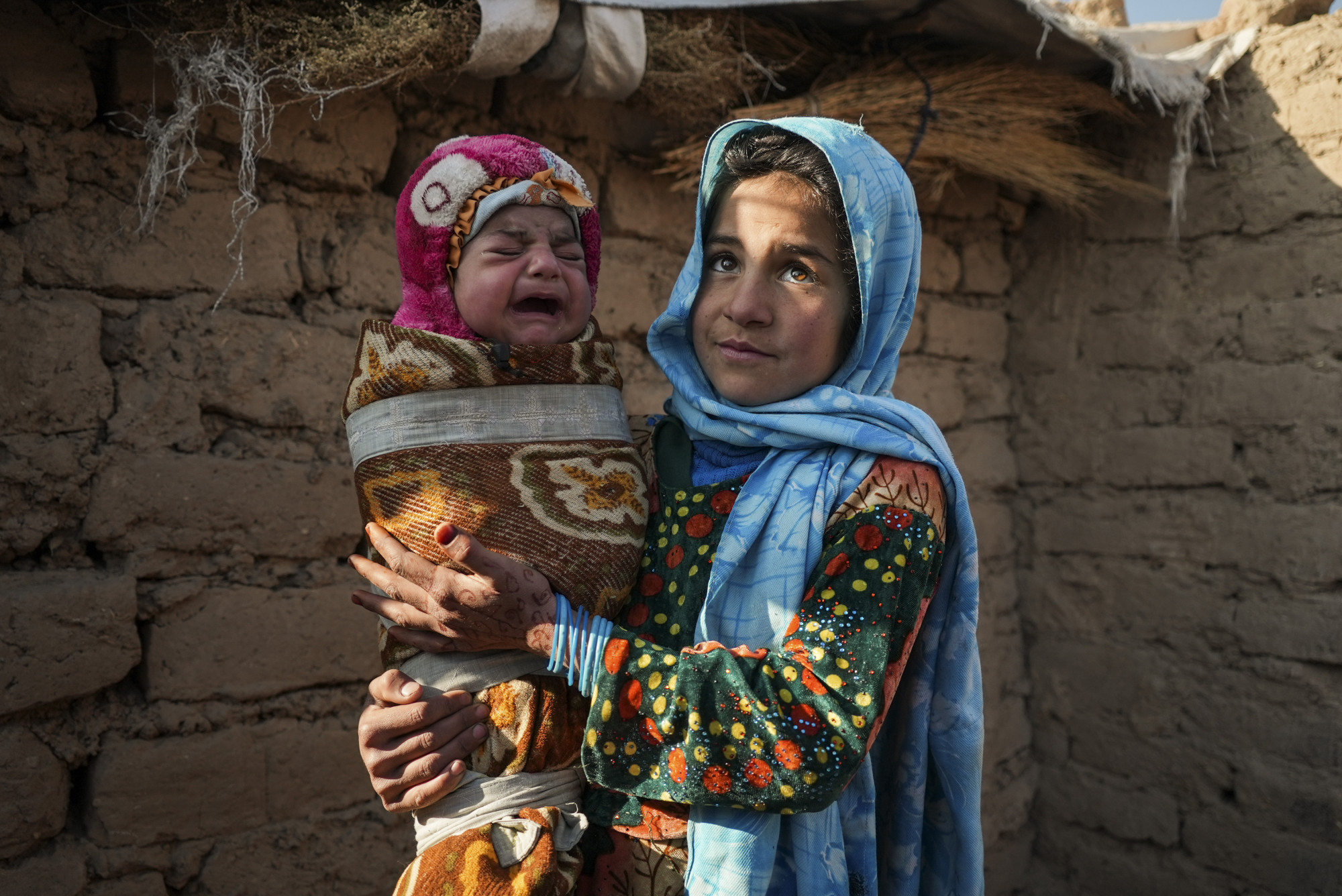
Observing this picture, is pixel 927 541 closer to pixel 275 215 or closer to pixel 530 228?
pixel 530 228

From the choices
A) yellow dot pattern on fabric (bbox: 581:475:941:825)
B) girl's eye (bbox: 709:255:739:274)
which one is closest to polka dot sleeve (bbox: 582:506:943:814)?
yellow dot pattern on fabric (bbox: 581:475:941:825)

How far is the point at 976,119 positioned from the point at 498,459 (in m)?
2.37

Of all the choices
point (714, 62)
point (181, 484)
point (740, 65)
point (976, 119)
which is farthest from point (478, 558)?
point (976, 119)

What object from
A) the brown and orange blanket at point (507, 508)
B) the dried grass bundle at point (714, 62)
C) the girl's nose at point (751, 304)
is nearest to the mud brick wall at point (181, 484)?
the dried grass bundle at point (714, 62)

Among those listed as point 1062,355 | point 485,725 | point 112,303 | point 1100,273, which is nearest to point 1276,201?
point 1100,273

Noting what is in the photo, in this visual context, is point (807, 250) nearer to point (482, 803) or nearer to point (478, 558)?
point (478, 558)

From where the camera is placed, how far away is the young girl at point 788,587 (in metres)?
1.36

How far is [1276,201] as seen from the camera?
3316mm

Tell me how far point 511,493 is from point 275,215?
1286mm

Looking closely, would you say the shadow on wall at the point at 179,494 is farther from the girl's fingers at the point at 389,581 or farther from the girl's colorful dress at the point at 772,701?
the girl's colorful dress at the point at 772,701

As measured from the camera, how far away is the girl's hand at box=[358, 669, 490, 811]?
1406 mm

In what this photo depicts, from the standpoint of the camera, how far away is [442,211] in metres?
1.64

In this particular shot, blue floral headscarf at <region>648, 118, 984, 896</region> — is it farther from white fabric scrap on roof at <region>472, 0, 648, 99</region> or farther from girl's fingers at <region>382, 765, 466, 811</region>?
white fabric scrap on roof at <region>472, 0, 648, 99</region>

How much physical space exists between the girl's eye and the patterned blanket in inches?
10.3
